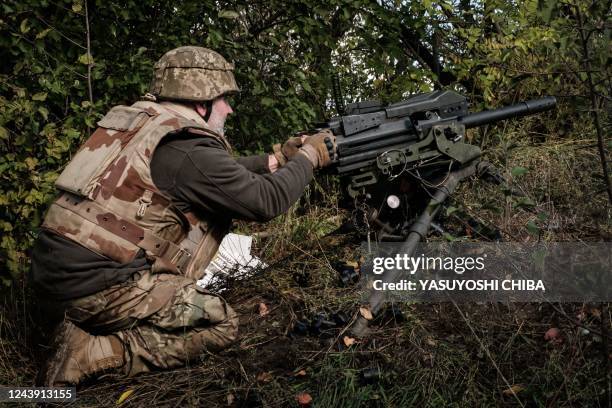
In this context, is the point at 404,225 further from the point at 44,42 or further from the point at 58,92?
the point at 44,42

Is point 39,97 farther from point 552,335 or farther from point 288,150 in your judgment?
point 552,335

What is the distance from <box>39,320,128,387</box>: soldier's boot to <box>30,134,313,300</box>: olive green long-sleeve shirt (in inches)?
8.4

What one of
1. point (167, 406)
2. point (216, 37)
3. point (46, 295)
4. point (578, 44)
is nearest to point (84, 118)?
point (216, 37)

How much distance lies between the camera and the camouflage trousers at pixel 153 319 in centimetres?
362

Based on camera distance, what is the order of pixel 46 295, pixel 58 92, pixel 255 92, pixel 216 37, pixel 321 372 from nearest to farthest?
pixel 321 372 → pixel 46 295 → pixel 58 92 → pixel 216 37 → pixel 255 92

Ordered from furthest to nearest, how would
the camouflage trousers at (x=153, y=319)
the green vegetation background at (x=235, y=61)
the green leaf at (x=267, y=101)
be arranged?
the green leaf at (x=267, y=101), the green vegetation background at (x=235, y=61), the camouflage trousers at (x=153, y=319)

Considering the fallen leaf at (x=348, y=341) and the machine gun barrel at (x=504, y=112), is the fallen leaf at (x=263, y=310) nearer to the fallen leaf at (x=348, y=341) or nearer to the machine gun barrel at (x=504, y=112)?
the fallen leaf at (x=348, y=341)

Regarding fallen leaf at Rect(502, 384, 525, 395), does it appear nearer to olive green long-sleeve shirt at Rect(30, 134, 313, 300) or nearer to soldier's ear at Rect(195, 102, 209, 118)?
olive green long-sleeve shirt at Rect(30, 134, 313, 300)

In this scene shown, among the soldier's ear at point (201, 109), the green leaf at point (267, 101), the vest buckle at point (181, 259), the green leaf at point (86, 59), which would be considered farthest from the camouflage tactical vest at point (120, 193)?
the green leaf at point (267, 101)

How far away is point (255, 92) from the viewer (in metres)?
5.40

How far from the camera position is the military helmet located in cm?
388

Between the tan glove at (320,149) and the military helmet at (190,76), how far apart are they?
0.61 metres

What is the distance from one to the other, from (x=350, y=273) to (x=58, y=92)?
7.66 feet

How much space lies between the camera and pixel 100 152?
3.58m
